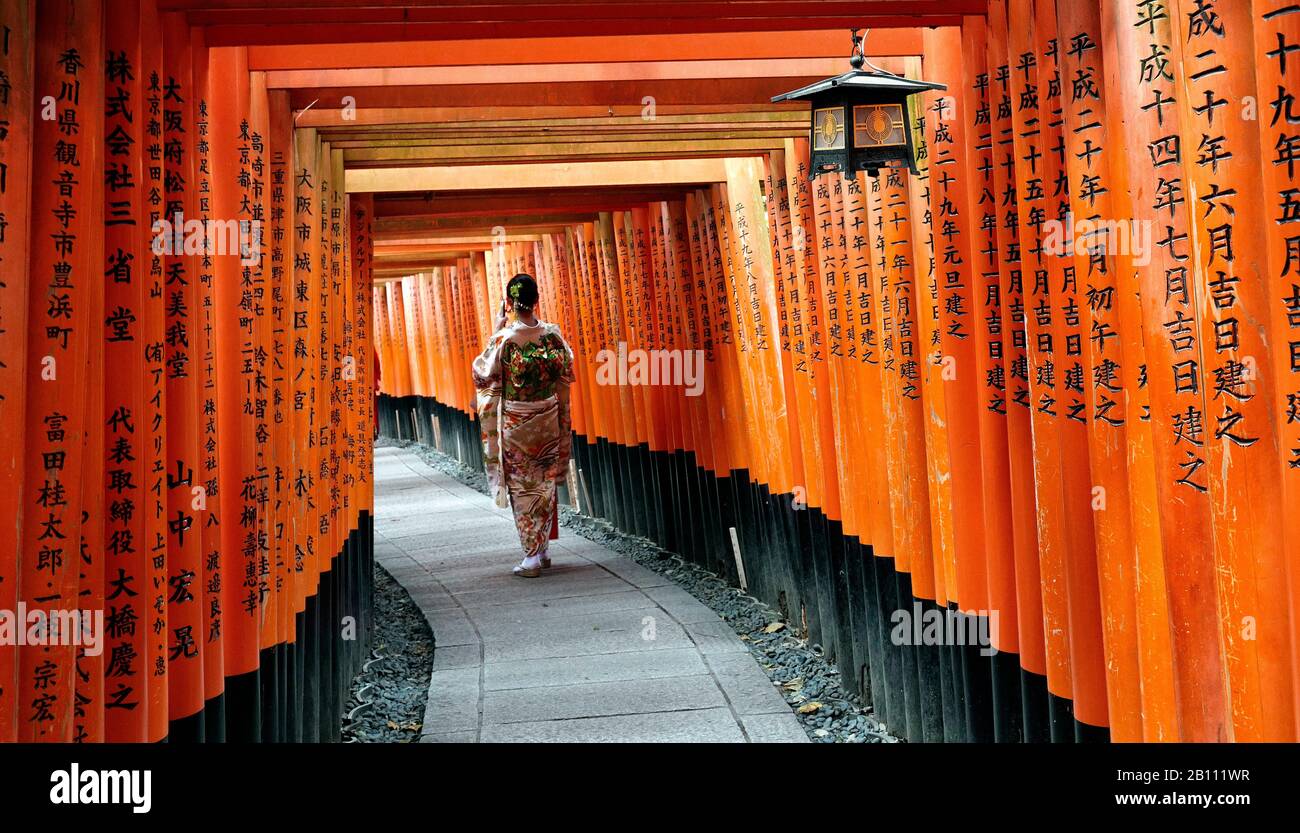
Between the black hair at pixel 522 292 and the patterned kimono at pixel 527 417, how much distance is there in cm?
16

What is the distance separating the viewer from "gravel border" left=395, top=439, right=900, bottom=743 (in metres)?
5.58

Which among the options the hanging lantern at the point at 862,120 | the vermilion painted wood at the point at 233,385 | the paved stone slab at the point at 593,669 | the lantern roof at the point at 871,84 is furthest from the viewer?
the paved stone slab at the point at 593,669

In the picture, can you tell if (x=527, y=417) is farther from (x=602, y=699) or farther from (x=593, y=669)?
(x=602, y=699)

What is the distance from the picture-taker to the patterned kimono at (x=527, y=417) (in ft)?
28.0

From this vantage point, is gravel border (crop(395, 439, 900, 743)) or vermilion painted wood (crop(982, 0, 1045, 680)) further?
gravel border (crop(395, 439, 900, 743))

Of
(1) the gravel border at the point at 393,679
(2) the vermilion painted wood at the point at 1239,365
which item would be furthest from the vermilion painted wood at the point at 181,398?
(2) the vermilion painted wood at the point at 1239,365

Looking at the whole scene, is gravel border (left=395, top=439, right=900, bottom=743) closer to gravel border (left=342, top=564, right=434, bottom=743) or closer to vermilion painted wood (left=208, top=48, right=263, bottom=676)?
gravel border (left=342, top=564, right=434, bottom=743)

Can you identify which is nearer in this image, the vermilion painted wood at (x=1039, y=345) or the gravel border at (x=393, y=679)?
the vermilion painted wood at (x=1039, y=345)

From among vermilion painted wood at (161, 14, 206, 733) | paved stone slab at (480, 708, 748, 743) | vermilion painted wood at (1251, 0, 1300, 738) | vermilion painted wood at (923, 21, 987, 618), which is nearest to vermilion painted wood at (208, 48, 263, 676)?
vermilion painted wood at (161, 14, 206, 733)

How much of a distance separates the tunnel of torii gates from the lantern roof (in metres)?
0.17

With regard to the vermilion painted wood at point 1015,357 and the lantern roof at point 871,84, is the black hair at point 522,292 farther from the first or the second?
the vermilion painted wood at point 1015,357

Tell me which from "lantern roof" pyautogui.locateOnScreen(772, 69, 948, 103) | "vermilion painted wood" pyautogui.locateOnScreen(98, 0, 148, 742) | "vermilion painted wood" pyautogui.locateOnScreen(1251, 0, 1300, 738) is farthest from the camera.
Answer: "lantern roof" pyautogui.locateOnScreen(772, 69, 948, 103)

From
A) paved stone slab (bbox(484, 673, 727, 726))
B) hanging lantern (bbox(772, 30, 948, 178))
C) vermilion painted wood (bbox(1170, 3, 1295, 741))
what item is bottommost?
paved stone slab (bbox(484, 673, 727, 726))

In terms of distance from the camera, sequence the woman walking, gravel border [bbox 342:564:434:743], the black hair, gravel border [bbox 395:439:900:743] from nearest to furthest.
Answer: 1. gravel border [bbox 395:439:900:743]
2. gravel border [bbox 342:564:434:743]
3. the black hair
4. the woman walking
